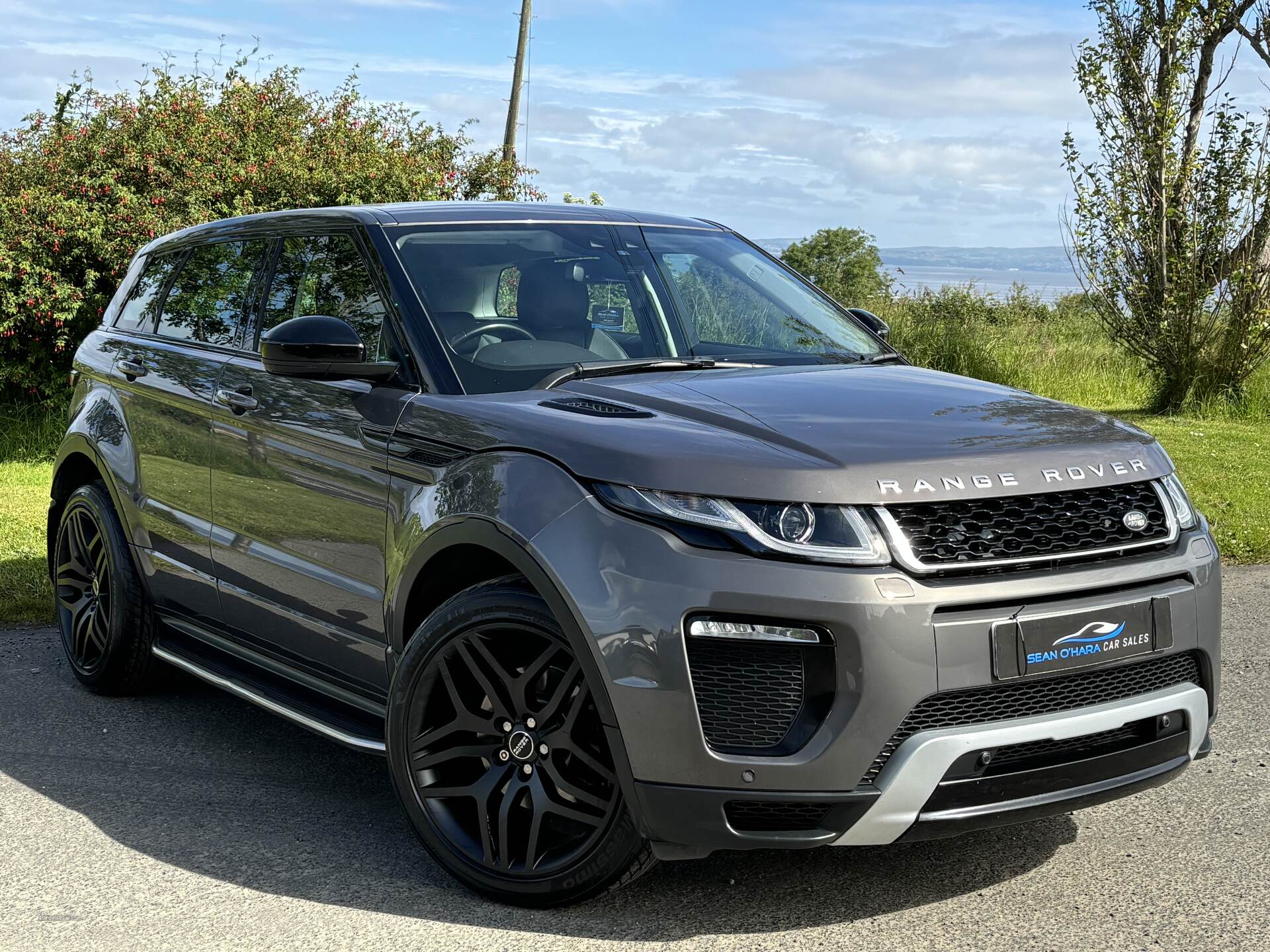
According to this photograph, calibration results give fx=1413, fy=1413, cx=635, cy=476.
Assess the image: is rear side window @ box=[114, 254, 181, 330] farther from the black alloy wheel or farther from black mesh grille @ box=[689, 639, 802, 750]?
black mesh grille @ box=[689, 639, 802, 750]

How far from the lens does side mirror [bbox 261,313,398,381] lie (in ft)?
13.2

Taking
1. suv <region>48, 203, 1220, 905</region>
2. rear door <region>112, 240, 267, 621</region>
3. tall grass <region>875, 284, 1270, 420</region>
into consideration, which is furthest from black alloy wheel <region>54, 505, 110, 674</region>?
tall grass <region>875, 284, 1270, 420</region>

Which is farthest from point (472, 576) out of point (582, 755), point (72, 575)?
point (72, 575)

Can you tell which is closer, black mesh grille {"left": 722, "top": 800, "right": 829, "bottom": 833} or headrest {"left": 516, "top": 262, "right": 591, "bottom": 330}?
black mesh grille {"left": 722, "top": 800, "right": 829, "bottom": 833}

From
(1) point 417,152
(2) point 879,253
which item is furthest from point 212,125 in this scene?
(2) point 879,253

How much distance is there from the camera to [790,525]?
3.13 m

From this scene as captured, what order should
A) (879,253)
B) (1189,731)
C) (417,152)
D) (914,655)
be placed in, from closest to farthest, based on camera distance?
(914,655), (1189,731), (417,152), (879,253)

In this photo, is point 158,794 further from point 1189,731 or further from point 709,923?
point 1189,731

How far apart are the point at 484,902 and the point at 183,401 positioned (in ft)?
7.61

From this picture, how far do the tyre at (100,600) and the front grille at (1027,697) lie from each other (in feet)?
11.4

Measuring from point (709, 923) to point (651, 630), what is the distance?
0.87 metres

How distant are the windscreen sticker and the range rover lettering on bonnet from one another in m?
1.50

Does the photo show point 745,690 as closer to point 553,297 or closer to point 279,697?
point 553,297

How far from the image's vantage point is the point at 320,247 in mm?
4730
